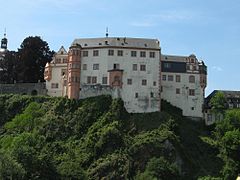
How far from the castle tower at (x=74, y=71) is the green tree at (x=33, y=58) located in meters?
12.1

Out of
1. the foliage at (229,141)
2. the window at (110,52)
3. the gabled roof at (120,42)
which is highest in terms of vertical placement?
the gabled roof at (120,42)

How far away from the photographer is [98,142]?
92.1 m

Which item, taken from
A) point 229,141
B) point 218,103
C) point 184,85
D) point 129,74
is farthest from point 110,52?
point 229,141

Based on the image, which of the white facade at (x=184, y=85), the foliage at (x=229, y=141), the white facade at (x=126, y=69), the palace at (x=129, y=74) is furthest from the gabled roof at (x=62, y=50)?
the foliage at (x=229, y=141)

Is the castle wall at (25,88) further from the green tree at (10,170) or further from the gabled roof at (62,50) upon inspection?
the green tree at (10,170)

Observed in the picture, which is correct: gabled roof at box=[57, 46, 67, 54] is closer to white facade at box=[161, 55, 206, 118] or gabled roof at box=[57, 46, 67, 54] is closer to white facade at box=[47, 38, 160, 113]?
white facade at box=[47, 38, 160, 113]

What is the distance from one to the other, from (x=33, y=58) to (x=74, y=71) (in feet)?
47.7

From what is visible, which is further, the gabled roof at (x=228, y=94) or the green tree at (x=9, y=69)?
the green tree at (x=9, y=69)

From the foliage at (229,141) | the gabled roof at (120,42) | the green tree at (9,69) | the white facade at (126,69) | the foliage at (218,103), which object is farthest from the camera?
the green tree at (9,69)

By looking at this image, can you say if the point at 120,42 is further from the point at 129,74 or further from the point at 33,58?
the point at 33,58

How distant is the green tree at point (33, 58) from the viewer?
371ft

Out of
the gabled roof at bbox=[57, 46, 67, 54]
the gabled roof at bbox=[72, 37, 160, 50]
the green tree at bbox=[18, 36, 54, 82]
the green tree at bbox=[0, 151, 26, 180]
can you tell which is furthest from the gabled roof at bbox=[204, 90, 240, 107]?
the green tree at bbox=[0, 151, 26, 180]

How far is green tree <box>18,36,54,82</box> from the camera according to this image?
371 ft

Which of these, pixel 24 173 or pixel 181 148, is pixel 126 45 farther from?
pixel 24 173
